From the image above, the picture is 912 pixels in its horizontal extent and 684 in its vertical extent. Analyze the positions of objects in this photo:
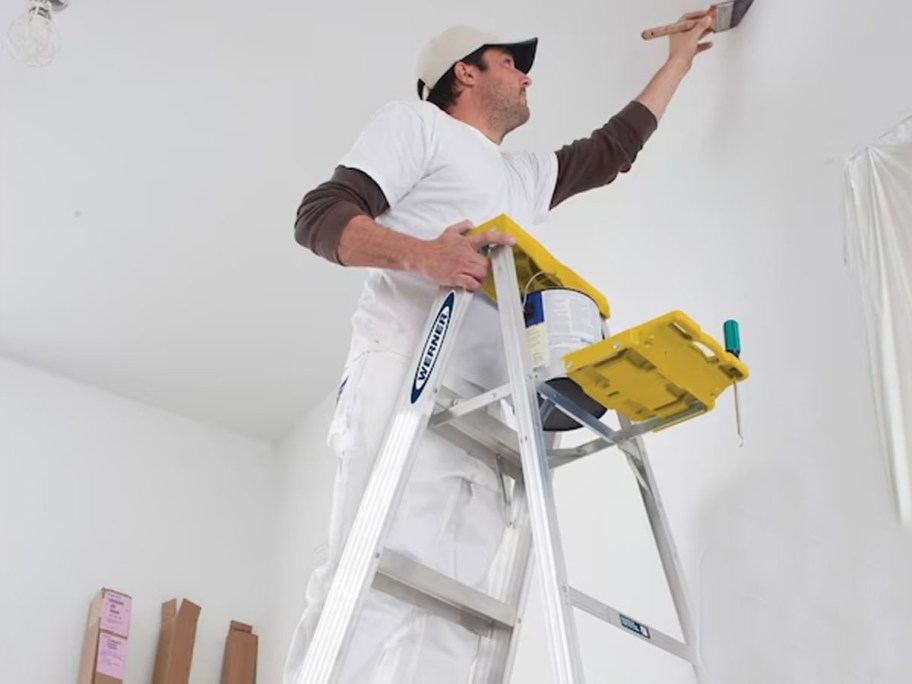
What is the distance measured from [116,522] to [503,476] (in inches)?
83.6

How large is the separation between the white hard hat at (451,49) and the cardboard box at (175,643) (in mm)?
1879

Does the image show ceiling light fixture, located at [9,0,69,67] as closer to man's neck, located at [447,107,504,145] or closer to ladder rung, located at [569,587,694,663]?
man's neck, located at [447,107,504,145]

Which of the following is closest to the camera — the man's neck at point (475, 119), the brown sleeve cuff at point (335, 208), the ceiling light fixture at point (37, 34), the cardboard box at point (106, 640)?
the brown sleeve cuff at point (335, 208)

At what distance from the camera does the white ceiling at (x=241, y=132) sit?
2.02m

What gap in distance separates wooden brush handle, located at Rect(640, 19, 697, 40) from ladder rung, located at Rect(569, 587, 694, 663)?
128 cm

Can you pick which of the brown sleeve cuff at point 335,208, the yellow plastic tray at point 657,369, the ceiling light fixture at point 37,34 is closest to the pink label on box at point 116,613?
the ceiling light fixture at point 37,34

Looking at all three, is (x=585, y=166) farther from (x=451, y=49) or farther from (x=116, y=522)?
(x=116, y=522)

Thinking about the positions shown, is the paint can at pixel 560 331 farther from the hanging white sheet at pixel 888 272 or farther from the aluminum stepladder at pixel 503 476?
the hanging white sheet at pixel 888 272

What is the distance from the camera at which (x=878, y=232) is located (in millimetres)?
1383

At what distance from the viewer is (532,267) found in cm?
145

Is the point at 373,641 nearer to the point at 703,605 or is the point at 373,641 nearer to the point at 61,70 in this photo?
the point at 703,605

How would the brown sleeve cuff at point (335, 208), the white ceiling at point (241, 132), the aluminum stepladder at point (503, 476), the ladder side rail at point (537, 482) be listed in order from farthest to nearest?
the white ceiling at point (241, 132) → the brown sleeve cuff at point (335, 208) → the aluminum stepladder at point (503, 476) → the ladder side rail at point (537, 482)

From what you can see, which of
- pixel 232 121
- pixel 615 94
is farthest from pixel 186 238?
pixel 615 94

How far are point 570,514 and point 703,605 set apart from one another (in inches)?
20.2
